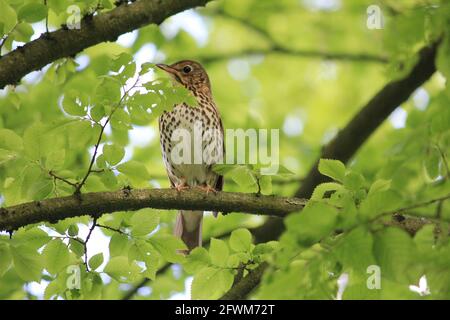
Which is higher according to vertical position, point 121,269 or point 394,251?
point 121,269

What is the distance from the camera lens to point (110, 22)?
5.56m

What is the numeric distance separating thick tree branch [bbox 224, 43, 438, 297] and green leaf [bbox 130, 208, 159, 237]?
3029 mm

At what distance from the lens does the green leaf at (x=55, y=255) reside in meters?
4.81

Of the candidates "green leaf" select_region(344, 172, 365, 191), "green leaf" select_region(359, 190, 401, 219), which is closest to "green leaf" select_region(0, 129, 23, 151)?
"green leaf" select_region(344, 172, 365, 191)

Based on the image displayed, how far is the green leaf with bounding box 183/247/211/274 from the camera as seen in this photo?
4848 millimetres

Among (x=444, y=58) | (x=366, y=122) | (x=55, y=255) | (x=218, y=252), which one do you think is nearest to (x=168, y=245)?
(x=218, y=252)

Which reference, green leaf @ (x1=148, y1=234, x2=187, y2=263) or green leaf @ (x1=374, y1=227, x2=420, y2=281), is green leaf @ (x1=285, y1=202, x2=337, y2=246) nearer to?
green leaf @ (x1=374, y1=227, x2=420, y2=281)

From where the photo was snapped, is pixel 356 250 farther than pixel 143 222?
No

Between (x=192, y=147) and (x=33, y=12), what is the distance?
9.34 ft

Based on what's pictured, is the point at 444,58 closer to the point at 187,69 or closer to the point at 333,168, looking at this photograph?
the point at 333,168

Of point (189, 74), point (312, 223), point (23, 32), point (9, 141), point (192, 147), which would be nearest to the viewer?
point (312, 223)

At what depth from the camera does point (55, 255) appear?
4.84 metres
